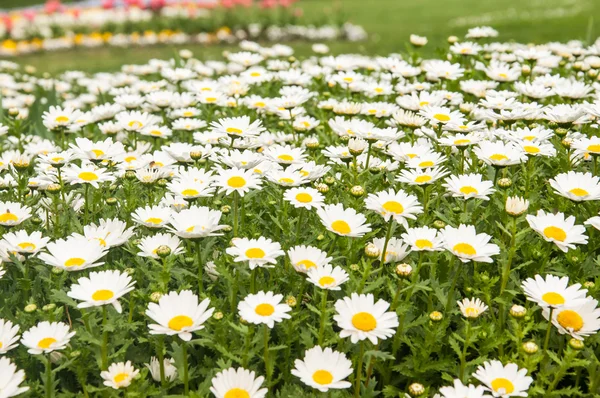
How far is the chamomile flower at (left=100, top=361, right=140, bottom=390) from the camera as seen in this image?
179 centimetres

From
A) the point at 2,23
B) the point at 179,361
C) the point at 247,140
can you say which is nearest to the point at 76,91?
the point at 247,140

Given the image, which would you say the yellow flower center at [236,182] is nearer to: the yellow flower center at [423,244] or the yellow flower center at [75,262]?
the yellow flower center at [75,262]

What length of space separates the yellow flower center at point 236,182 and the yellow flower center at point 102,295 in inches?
27.1

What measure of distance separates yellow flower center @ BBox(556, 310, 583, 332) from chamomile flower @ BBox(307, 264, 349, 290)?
0.73m

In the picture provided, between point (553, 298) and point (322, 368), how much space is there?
2.65 feet

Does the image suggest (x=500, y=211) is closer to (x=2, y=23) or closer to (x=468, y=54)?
(x=468, y=54)

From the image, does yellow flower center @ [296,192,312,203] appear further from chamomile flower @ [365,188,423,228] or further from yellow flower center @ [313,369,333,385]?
yellow flower center @ [313,369,333,385]

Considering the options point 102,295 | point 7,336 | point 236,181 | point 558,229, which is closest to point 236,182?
point 236,181

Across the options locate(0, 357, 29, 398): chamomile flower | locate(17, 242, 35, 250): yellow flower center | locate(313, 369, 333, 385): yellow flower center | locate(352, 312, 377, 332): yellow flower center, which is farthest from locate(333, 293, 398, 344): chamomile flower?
locate(17, 242, 35, 250): yellow flower center

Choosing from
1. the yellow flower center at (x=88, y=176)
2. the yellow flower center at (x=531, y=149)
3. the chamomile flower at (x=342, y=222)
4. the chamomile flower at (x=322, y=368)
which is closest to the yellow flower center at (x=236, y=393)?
the chamomile flower at (x=322, y=368)

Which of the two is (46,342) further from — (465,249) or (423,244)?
(465,249)

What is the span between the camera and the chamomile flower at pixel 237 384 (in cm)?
175

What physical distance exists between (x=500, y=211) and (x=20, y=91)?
208 inches

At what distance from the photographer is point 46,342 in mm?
1843
